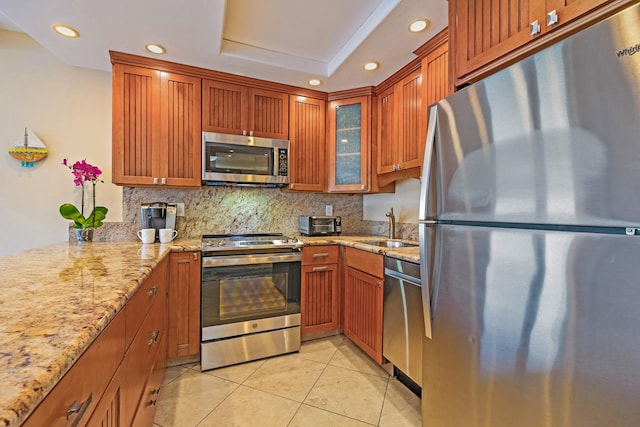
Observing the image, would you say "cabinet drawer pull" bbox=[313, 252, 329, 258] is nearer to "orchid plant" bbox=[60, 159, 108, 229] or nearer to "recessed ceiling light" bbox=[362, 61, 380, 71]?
"recessed ceiling light" bbox=[362, 61, 380, 71]

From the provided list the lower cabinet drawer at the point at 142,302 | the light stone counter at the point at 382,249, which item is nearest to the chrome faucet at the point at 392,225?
the light stone counter at the point at 382,249

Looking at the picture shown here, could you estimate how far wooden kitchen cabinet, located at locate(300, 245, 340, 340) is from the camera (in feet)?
8.04

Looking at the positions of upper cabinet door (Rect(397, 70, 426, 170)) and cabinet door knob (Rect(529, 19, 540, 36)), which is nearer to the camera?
cabinet door knob (Rect(529, 19, 540, 36))

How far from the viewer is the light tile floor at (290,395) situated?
159cm

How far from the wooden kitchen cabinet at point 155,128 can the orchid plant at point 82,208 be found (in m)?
0.23

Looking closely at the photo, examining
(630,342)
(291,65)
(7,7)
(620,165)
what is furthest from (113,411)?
(291,65)

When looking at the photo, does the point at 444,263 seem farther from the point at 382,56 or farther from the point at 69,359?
the point at 382,56

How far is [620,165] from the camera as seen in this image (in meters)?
0.71

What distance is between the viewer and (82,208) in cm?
237

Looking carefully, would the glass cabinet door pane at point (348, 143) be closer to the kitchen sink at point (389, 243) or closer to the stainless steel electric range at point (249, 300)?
the kitchen sink at point (389, 243)

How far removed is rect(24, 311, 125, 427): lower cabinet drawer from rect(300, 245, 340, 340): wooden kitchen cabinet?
5.43ft

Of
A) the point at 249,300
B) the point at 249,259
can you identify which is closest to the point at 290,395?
the point at 249,300

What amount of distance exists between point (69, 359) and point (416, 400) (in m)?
1.88

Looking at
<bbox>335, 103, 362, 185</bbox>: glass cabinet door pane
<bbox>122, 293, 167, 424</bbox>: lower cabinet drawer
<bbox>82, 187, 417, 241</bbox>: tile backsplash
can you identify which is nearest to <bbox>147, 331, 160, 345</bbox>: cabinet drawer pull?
<bbox>122, 293, 167, 424</bbox>: lower cabinet drawer
